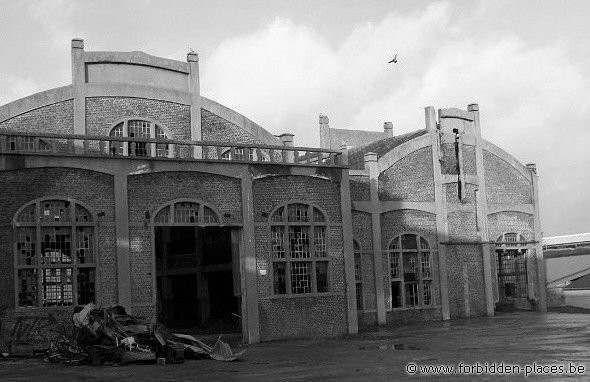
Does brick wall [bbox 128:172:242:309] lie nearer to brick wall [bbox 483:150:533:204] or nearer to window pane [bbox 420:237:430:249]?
window pane [bbox 420:237:430:249]

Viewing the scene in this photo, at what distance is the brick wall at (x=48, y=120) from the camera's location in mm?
26794

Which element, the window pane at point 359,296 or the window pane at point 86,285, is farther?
the window pane at point 359,296

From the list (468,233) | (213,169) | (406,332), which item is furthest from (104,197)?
(468,233)

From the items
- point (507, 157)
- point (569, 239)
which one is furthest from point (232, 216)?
point (569, 239)

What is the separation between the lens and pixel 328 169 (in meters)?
27.4

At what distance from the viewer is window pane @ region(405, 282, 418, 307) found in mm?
33719

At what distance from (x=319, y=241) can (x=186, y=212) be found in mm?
4785

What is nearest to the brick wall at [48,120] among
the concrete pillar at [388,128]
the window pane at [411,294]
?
the window pane at [411,294]

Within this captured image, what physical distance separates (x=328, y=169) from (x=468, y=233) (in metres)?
10.8

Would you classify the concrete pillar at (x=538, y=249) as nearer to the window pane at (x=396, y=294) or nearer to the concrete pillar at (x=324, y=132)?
the window pane at (x=396, y=294)

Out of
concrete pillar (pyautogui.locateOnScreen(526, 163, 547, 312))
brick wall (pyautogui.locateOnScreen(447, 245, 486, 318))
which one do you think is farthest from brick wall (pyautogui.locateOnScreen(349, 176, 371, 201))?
concrete pillar (pyautogui.locateOnScreen(526, 163, 547, 312))

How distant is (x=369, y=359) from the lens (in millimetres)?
18000

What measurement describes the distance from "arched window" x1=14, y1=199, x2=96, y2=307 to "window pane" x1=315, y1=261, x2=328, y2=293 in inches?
291

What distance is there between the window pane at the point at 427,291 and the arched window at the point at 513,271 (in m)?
4.66
